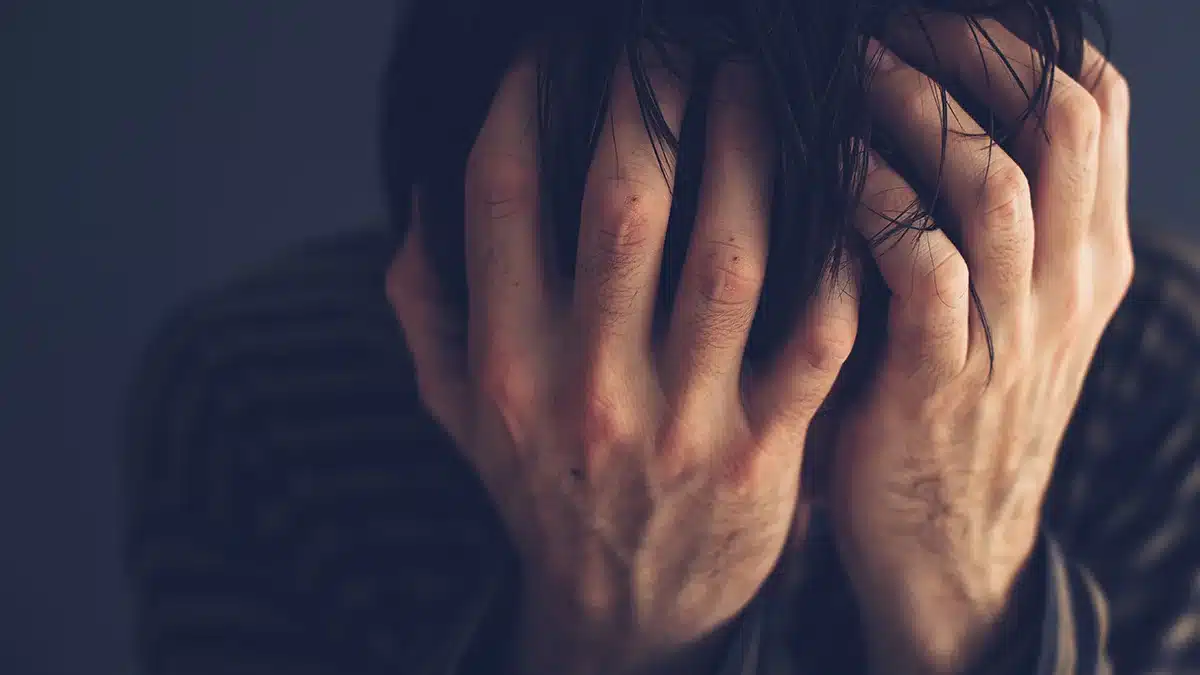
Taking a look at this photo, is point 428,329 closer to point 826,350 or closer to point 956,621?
point 826,350

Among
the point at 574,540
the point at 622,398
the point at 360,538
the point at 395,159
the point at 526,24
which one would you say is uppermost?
the point at 526,24

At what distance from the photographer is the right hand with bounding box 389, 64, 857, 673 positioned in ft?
1.61

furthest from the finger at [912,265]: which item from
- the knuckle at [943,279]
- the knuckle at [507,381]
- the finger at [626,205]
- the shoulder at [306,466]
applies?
the shoulder at [306,466]

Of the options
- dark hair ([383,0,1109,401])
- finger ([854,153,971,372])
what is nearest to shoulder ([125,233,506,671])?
dark hair ([383,0,1109,401])

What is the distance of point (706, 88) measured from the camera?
1.58 ft

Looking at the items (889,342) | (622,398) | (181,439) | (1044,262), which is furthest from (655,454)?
(181,439)

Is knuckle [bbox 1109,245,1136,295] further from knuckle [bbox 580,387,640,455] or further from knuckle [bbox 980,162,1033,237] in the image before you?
knuckle [bbox 580,387,640,455]

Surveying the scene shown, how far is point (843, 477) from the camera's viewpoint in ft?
2.01

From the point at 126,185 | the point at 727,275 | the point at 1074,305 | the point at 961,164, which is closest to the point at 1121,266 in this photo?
the point at 1074,305

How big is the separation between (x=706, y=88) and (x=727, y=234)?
0.08 metres

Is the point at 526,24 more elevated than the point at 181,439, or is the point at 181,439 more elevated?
the point at 526,24

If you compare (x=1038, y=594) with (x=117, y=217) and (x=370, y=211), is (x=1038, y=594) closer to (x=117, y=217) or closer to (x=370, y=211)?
(x=370, y=211)

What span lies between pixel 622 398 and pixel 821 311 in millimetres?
129

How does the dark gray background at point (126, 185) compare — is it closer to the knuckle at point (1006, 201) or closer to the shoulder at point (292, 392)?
the shoulder at point (292, 392)
